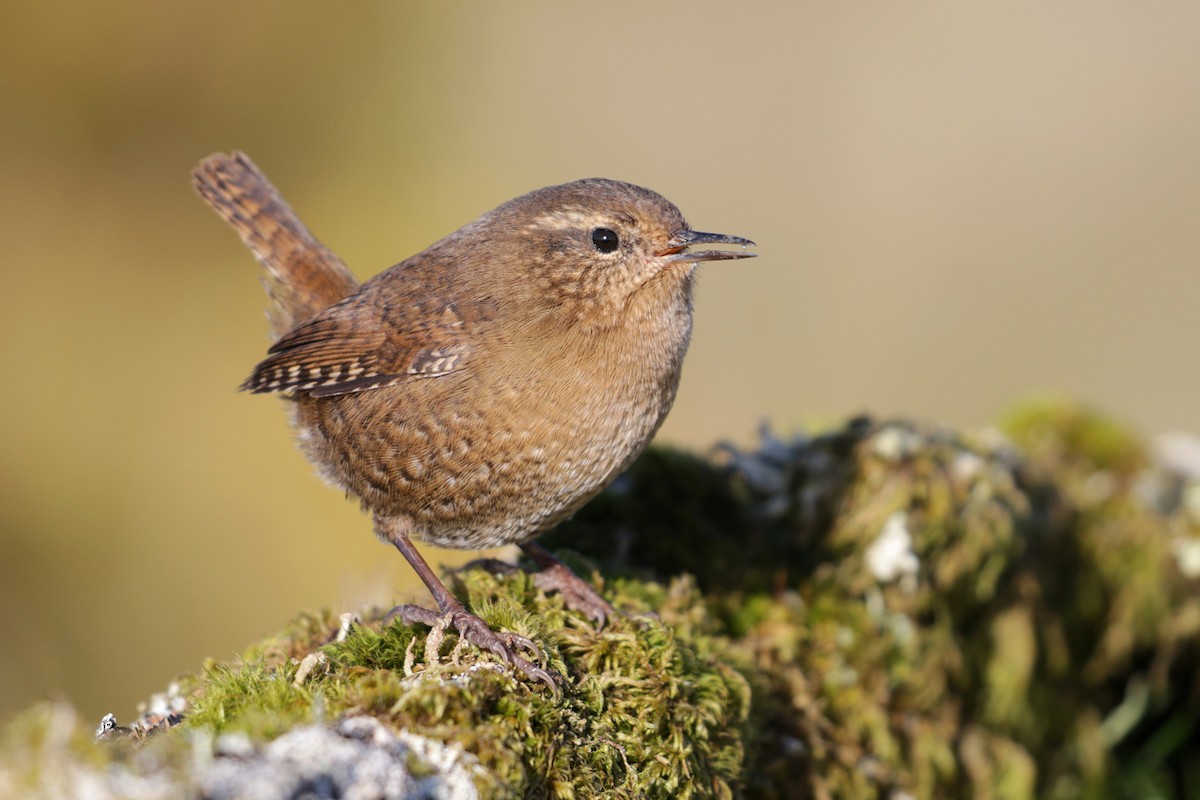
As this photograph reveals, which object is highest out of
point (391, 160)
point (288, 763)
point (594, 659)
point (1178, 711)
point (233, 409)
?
point (391, 160)

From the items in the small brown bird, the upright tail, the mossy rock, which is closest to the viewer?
the mossy rock

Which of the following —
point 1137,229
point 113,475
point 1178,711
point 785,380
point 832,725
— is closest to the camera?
point 832,725

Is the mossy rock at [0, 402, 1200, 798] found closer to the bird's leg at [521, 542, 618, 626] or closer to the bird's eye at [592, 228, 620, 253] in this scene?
the bird's leg at [521, 542, 618, 626]

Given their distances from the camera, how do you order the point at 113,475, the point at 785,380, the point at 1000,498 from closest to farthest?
the point at 1000,498 → the point at 113,475 → the point at 785,380

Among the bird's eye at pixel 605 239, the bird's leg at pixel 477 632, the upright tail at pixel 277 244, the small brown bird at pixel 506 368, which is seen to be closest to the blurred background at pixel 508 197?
the upright tail at pixel 277 244

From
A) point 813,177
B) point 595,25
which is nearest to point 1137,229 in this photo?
point 813,177

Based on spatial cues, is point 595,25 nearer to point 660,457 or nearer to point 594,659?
point 660,457

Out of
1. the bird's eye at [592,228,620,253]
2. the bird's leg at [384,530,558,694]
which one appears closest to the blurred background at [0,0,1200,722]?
the bird's eye at [592,228,620,253]
